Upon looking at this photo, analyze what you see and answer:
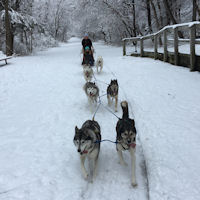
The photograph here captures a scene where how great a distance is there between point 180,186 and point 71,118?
335 centimetres

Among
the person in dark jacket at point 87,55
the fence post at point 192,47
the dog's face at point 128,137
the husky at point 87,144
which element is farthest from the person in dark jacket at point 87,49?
the dog's face at point 128,137

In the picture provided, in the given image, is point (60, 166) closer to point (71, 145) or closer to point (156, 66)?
point (71, 145)

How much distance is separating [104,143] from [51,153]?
1024 millimetres

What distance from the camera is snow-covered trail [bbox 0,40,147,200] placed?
9.71 feet

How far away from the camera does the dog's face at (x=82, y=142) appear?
2.92 metres

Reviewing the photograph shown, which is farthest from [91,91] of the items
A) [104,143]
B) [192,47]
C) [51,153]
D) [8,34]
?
[8,34]

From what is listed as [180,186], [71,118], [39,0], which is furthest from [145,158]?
[39,0]

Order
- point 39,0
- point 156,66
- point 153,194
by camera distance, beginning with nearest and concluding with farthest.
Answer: point 153,194
point 156,66
point 39,0

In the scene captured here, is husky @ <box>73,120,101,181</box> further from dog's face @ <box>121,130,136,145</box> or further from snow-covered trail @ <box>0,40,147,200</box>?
→ dog's face @ <box>121,130,136,145</box>

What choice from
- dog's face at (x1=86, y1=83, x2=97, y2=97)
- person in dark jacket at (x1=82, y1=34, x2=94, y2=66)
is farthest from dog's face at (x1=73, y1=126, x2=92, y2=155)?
person in dark jacket at (x1=82, y1=34, x2=94, y2=66)

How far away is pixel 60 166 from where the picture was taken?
3.54 meters

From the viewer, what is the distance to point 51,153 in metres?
3.95

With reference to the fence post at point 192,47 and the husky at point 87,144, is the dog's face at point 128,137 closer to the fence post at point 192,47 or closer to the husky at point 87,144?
the husky at point 87,144

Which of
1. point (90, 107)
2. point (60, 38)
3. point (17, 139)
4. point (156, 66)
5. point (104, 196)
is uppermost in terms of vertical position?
point (60, 38)
